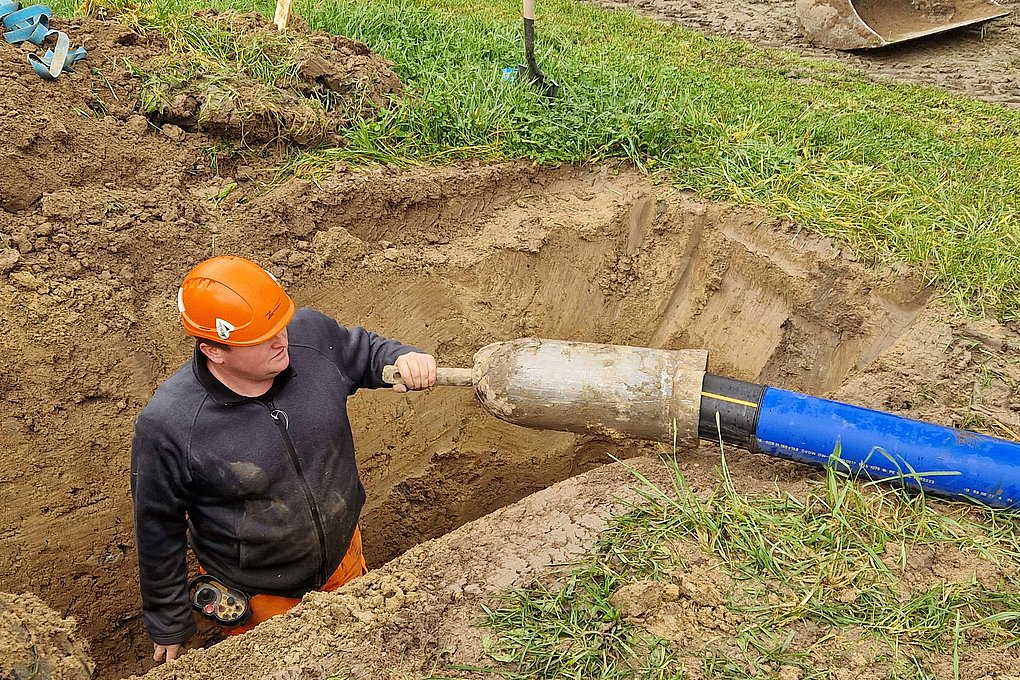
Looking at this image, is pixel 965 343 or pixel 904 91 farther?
pixel 904 91

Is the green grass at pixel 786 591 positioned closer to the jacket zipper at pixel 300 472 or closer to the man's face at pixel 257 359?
the jacket zipper at pixel 300 472

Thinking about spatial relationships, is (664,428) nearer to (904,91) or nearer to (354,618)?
(354,618)

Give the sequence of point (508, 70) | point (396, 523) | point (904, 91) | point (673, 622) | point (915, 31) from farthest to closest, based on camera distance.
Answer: point (915, 31) < point (904, 91) < point (508, 70) < point (396, 523) < point (673, 622)

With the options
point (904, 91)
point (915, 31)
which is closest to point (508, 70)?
point (904, 91)

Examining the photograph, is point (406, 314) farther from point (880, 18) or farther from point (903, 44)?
point (880, 18)

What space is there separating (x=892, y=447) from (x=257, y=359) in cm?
212

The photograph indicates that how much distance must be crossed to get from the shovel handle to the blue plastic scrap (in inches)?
99.4

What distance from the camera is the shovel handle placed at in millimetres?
3041

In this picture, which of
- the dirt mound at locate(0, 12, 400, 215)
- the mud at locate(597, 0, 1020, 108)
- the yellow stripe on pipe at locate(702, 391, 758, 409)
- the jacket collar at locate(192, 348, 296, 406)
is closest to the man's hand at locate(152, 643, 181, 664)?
the jacket collar at locate(192, 348, 296, 406)

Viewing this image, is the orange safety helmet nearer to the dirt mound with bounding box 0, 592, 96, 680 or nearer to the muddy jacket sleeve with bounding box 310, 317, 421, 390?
the muddy jacket sleeve with bounding box 310, 317, 421, 390

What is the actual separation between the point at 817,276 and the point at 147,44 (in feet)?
12.3

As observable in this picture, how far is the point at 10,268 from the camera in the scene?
11.9ft

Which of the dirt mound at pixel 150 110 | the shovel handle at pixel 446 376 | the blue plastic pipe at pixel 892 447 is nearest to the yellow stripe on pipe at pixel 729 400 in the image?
the blue plastic pipe at pixel 892 447

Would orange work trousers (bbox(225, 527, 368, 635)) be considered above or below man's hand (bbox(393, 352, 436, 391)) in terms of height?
below
